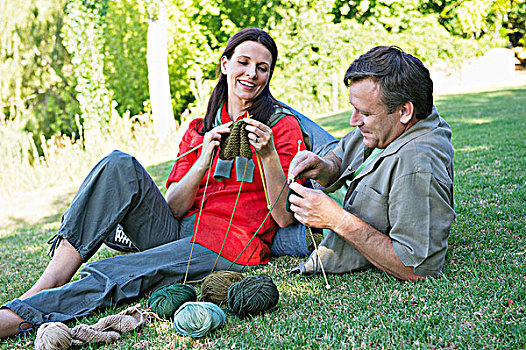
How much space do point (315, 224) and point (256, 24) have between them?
11040mm

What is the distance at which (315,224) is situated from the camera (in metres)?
1.99

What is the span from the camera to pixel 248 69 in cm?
239

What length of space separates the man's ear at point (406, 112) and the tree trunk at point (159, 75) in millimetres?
6705

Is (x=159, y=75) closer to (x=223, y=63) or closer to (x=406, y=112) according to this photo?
(x=223, y=63)

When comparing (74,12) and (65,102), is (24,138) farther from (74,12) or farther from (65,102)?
(65,102)

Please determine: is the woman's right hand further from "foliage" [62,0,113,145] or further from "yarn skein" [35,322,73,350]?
"foliage" [62,0,113,145]

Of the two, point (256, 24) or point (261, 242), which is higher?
point (256, 24)

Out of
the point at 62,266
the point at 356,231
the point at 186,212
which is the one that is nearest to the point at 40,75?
the point at 186,212

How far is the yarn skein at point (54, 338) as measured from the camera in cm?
168

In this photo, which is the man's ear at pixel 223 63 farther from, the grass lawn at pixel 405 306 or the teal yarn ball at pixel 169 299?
the teal yarn ball at pixel 169 299

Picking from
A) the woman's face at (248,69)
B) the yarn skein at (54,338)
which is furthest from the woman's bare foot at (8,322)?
the woman's face at (248,69)

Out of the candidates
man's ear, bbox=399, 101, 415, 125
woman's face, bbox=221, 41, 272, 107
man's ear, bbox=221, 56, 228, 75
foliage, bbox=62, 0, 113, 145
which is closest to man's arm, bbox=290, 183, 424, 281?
man's ear, bbox=399, 101, 415, 125

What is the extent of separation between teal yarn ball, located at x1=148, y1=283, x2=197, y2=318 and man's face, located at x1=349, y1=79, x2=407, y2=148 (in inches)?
35.7

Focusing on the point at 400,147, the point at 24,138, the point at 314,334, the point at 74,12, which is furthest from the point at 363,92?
the point at 74,12
